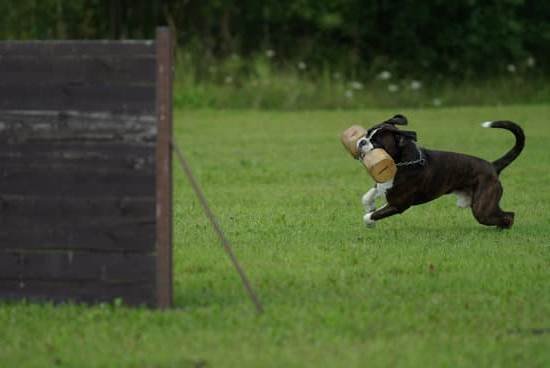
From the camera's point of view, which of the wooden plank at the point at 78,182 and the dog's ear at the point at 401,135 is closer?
the wooden plank at the point at 78,182

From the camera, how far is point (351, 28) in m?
37.8

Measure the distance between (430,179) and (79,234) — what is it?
3.98 meters

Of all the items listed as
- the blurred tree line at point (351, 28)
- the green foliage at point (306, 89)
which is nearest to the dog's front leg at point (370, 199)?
the green foliage at point (306, 89)

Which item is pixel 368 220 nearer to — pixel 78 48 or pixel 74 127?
pixel 74 127

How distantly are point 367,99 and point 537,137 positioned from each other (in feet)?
28.7

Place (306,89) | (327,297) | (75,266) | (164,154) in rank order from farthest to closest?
(306,89) < (327,297) < (75,266) < (164,154)

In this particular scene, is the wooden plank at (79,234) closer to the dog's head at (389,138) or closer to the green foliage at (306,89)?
the dog's head at (389,138)

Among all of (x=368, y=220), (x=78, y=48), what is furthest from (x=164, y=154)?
(x=368, y=220)

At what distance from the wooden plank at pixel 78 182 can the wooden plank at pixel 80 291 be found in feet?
1.75

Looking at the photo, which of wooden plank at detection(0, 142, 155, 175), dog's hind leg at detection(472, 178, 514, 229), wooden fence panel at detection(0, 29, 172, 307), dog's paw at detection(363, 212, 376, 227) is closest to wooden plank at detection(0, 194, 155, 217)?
wooden fence panel at detection(0, 29, 172, 307)

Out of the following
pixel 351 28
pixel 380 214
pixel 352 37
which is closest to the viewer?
pixel 380 214

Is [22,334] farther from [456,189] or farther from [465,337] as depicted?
[456,189]

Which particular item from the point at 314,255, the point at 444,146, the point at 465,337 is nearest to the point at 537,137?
the point at 444,146

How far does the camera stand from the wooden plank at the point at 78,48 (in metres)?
6.67
